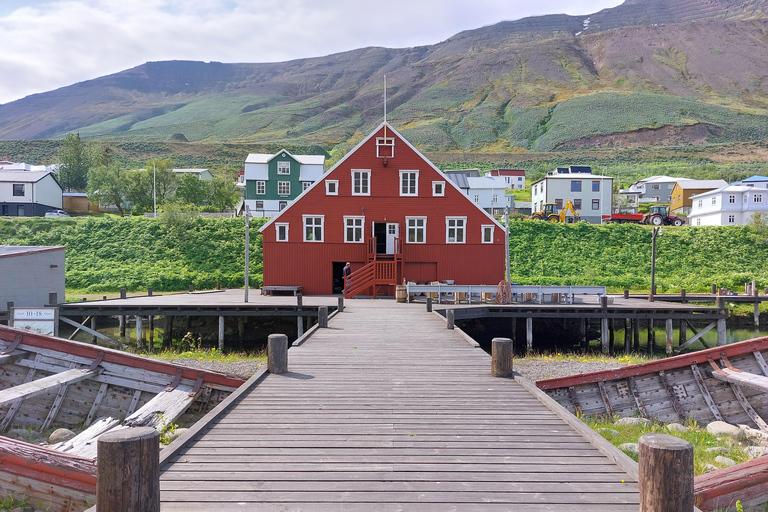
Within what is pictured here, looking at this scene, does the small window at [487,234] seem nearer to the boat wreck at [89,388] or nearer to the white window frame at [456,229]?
the white window frame at [456,229]

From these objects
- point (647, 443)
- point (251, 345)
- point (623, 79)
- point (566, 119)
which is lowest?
point (251, 345)

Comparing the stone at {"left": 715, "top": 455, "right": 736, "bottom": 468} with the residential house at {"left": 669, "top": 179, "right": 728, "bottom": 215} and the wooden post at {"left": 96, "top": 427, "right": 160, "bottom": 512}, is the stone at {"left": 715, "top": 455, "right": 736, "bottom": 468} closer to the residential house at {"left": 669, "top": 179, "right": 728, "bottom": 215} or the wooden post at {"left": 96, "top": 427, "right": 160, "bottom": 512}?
the wooden post at {"left": 96, "top": 427, "right": 160, "bottom": 512}

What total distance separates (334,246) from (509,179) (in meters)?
57.4

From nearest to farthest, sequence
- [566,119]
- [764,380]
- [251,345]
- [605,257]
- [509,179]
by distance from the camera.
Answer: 1. [764,380]
2. [251,345]
3. [605,257]
4. [509,179]
5. [566,119]

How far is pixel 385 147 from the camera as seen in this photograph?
30.1 m

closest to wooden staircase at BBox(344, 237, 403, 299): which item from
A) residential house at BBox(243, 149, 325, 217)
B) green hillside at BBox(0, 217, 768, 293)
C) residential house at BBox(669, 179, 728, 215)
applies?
green hillside at BBox(0, 217, 768, 293)

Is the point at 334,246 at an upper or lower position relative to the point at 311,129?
lower

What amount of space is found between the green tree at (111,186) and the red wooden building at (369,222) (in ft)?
115

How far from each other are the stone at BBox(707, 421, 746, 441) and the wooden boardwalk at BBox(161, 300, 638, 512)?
5.05 m

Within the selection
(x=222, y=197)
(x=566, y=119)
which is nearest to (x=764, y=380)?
(x=222, y=197)

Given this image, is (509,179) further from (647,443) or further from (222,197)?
(647,443)

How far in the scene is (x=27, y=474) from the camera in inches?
267

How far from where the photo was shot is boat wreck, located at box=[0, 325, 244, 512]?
10422 mm

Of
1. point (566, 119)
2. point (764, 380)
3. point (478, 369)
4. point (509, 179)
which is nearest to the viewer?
point (478, 369)
